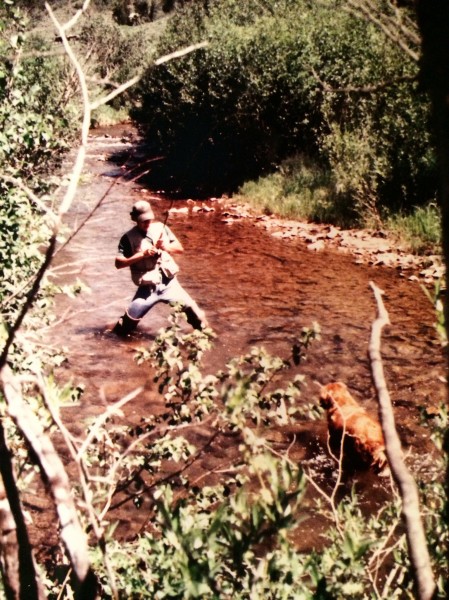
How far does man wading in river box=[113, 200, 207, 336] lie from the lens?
7129mm

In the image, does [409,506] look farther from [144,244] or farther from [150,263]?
[150,263]

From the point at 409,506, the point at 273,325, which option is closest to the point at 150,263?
the point at 273,325

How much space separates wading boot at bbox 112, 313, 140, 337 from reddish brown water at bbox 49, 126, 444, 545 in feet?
0.46

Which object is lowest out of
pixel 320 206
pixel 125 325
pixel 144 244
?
pixel 125 325

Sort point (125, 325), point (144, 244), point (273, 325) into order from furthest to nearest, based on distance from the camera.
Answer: point (273, 325) → point (125, 325) → point (144, 244)

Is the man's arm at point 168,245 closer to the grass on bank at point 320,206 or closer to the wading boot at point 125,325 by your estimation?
the wading boot at point 125,325

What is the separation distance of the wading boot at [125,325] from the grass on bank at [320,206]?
5.71m

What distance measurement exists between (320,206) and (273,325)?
20.7ft

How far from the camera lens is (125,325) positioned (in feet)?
25.8

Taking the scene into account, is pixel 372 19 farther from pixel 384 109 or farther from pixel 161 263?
pixel 384 109

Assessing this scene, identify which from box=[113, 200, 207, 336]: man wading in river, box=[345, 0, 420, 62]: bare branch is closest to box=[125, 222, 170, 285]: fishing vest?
box=[113, 200, 207, 336]: man wading in river

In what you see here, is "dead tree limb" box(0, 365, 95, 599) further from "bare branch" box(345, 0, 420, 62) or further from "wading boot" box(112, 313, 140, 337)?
"wading boot" box(112, 313, 140, 337)

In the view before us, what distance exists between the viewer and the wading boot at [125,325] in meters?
7.74

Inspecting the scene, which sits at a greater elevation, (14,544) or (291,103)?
(291,103)
